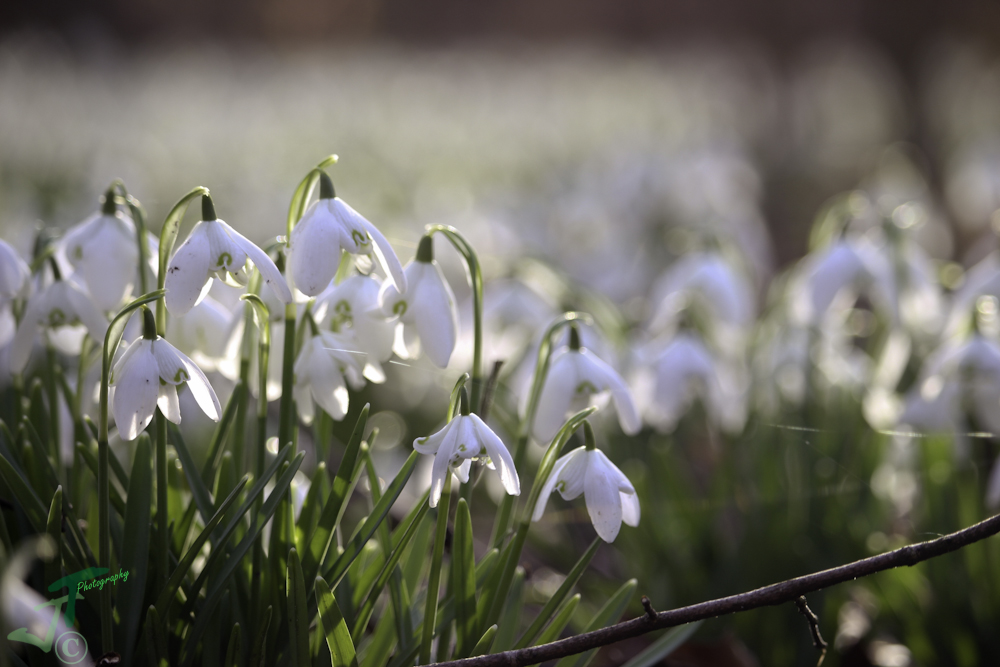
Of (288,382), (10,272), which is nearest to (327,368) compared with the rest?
(288,382)

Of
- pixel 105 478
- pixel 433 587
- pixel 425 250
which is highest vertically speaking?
pixel 425 250

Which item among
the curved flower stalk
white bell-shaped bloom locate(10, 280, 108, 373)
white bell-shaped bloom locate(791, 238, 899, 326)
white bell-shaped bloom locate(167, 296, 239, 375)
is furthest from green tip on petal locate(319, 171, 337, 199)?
white bell-shaped bloom locate(791, 238, 899, 326)

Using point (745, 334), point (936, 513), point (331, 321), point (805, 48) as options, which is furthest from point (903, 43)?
point (331, 321)

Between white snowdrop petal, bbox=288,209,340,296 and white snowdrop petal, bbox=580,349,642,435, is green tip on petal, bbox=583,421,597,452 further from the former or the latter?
white snowdrop petal, bbox=288,209,340,296

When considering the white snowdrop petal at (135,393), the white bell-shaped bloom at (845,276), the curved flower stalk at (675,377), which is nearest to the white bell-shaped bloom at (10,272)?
the white snowdrop petal at (135,393)

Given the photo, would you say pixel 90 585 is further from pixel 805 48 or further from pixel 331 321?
pixel 805 48

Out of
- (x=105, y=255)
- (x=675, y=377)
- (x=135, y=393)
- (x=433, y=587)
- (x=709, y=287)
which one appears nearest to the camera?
(x=135, y=393)

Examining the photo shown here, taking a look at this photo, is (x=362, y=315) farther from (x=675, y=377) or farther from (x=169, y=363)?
(x=675, y=377)
